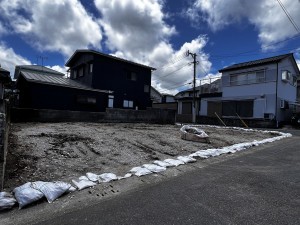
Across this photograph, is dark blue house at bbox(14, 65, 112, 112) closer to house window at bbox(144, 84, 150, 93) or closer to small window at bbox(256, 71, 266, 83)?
house window at bbox(144, 84, 150, 93)

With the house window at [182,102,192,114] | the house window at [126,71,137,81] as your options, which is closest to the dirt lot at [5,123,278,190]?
the house window at [126,71,137,81]

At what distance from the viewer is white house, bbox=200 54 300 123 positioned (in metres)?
18.4

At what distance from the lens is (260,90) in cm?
1927

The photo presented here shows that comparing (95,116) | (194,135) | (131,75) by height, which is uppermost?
(131,75)

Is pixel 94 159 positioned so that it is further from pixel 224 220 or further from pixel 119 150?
pixel 224 220

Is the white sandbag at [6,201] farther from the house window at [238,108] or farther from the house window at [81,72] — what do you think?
the house window at [238,108]

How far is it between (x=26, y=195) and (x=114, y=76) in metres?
17.8

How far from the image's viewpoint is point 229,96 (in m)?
21.7

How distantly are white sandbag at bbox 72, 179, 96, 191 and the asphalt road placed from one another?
2.03 feet

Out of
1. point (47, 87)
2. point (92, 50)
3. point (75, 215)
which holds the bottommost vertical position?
point (75, 215)

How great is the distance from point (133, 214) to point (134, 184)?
3.58 ft

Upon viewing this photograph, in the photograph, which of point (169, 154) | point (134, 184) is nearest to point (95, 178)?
point (134, 184)

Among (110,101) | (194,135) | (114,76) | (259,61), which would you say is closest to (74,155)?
(194,135)

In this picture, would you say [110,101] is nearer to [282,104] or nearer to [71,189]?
[282,104]
